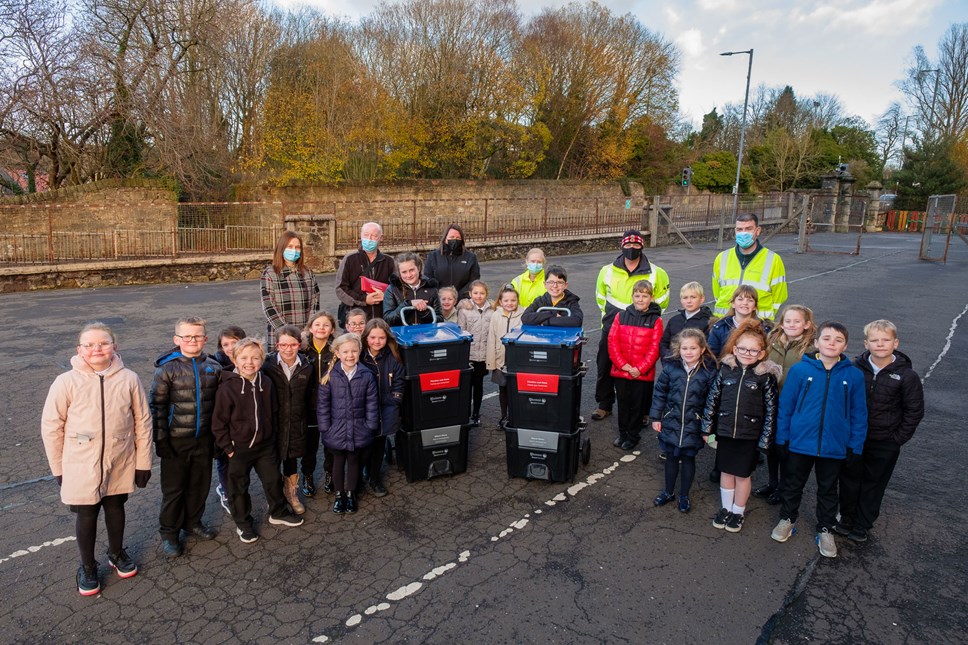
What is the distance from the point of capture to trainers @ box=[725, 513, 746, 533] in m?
4.27

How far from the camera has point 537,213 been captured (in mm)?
24938

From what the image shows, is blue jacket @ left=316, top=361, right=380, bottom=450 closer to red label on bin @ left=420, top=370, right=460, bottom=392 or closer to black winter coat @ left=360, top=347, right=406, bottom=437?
black winter coat @ left=360, top=347, right=406, bottom=437

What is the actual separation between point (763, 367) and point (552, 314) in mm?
1788

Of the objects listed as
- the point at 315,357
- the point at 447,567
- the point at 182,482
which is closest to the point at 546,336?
the point at 315,357

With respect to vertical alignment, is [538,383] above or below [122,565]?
above

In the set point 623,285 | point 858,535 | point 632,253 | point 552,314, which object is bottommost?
point 858,535

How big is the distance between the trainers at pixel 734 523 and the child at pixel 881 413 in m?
0.69

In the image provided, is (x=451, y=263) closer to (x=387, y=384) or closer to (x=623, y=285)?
(x=623, y=285)

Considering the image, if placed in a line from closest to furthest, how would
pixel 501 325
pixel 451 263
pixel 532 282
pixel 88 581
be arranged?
1. pixel 88 581
2. pixel 501 325
3. pixel 532 282
4. pixel 451 263

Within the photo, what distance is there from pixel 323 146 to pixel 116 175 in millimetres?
7245

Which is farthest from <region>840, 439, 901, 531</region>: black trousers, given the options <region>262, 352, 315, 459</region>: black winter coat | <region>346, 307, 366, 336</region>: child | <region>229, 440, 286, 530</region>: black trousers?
<region>229, 440, 286, 530</region>: black trousers

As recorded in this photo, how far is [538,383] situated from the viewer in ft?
15.4

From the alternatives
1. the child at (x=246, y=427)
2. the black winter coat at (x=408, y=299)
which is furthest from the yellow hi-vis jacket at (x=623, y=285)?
the child at (x=246, y=427)

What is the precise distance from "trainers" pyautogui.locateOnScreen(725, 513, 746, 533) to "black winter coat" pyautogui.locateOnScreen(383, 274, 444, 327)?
274 cm
